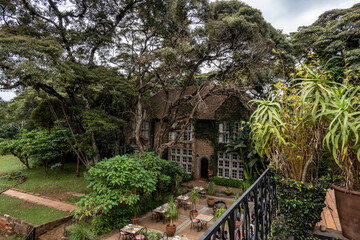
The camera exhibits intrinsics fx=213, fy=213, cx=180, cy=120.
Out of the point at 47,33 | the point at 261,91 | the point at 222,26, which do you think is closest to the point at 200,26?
the point at 222,26

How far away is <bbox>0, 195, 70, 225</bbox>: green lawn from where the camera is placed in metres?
10.7

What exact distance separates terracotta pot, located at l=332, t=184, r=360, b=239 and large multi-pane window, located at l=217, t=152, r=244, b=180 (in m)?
13.5

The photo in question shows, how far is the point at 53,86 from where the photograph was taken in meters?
15.7

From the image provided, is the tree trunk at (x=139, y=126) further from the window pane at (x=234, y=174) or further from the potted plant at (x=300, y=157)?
the potted plant at (x=300, y=157)

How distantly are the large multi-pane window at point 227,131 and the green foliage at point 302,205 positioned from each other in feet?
42.7

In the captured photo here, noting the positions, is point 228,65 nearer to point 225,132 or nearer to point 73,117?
point 225,132

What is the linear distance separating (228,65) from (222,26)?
9.13 ft

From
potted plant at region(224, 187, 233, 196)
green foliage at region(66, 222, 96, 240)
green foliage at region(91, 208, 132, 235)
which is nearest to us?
green foliage at region(66, 222, 96, 240)

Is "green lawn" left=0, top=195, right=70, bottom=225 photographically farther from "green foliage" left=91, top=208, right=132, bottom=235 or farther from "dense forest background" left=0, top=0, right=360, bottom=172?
"dense forest background" left=0, top=0, right=360, bottom=172

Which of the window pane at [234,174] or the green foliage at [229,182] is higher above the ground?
the window pane at [234,174]

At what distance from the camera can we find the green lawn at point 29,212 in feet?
35.1

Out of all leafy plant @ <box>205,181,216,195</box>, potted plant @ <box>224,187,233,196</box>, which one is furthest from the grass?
potted plant @ <box>224,187,233,196</box>

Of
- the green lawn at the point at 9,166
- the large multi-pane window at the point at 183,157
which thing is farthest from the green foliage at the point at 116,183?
the green lawn at the point at 9,166

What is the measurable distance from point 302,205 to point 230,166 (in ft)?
45.6
